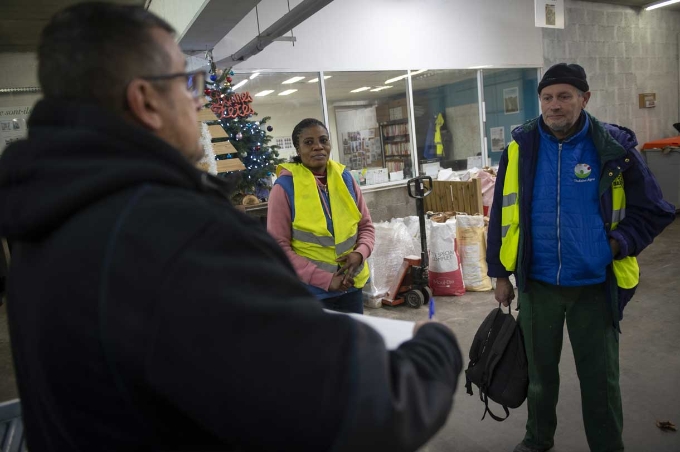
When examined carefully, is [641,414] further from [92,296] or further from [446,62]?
[446,62]

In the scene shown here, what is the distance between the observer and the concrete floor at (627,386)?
229cm

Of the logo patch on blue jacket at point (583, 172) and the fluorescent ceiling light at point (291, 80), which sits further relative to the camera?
the fluorescent ceiling light at point (291, 80)

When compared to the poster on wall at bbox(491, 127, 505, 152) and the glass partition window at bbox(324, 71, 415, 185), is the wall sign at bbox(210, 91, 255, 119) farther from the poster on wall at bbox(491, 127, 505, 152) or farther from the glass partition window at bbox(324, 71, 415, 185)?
the poster on wall at bbox(491, 127, 505, 152)

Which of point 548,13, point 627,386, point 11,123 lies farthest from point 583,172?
point 11,123

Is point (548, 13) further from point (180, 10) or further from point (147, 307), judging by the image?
point (147, 307)

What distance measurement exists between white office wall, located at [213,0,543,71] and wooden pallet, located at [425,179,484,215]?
5.66 feet

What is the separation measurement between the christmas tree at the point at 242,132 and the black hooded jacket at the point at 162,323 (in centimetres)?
428

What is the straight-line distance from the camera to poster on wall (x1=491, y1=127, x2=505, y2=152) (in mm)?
7246

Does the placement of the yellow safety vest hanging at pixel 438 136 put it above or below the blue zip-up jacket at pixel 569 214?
above

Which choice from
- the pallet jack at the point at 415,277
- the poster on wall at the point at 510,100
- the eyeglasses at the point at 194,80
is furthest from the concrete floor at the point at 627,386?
the poster on wall at the point at 510,100

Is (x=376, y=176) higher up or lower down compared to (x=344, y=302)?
higher up

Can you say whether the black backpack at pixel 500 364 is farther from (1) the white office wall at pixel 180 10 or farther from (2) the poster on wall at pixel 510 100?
(2) the poster on wall at pixel 510 100

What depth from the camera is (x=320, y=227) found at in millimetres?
2395

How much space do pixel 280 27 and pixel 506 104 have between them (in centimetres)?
435
